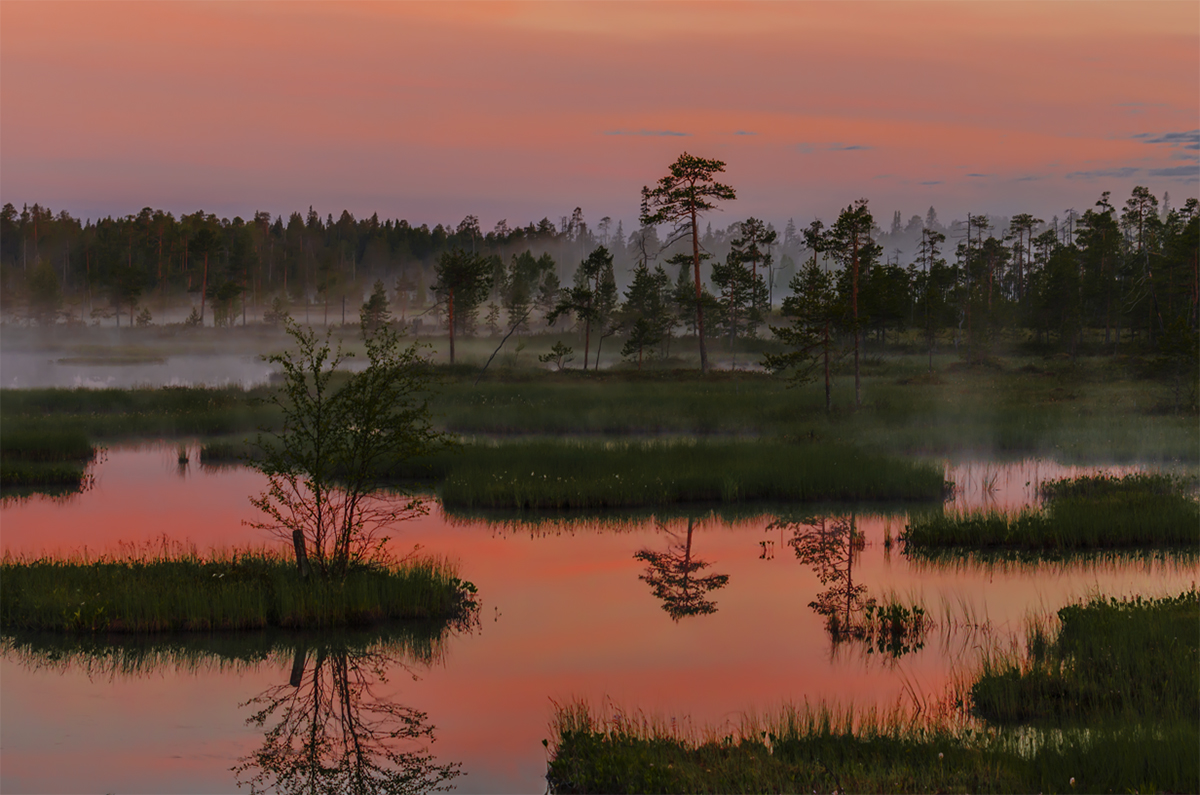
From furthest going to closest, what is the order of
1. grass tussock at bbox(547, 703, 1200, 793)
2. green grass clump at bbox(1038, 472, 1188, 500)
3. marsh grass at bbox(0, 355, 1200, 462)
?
marsh grass at bbox(0, 355, 1200, 462) → green grass clump at bbox(1038, 472, 1188, 500) → grass tussock at bbox(547, 703, 1200, 793)

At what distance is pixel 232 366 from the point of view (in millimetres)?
94750

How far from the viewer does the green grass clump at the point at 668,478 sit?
2795 centimetres

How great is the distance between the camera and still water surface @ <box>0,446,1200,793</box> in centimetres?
1217

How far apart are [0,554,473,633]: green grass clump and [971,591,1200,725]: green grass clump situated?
9.00m

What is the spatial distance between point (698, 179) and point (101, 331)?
92.4 metres

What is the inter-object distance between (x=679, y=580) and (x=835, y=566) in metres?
3.43

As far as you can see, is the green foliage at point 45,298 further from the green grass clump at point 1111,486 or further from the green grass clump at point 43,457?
the green grass clump at point 1111,486

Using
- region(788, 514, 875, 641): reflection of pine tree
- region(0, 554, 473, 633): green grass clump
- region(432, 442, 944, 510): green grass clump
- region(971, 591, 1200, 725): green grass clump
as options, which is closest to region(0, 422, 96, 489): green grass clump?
region(432, 442, 944, 510): green grass clump

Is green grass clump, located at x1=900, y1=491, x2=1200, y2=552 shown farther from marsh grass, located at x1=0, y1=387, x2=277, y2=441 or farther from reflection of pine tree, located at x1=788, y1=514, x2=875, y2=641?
marsh grass, located at x1=0, y1=387, x2=277, y2=441

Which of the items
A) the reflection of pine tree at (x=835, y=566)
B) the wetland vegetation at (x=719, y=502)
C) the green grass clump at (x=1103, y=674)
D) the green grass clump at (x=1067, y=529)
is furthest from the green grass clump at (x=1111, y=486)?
the green grass clump at (x=1103, y=674)

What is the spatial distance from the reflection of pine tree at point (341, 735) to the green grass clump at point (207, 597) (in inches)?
53.2

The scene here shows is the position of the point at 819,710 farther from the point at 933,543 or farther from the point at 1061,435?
the point at 1061,435

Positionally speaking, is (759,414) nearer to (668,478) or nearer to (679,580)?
(668,478)

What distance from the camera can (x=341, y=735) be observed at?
1277 centimetres
